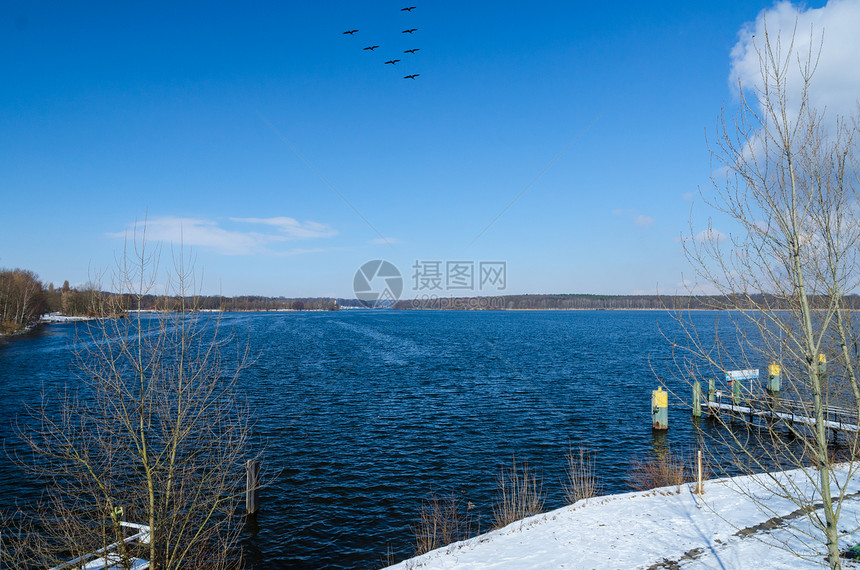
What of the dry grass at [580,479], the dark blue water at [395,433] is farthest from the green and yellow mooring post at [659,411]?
the dry grass at [580,479]

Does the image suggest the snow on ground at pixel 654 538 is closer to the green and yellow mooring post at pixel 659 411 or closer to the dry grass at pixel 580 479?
the dry grass at pixel 580 479

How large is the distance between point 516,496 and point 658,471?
610cm

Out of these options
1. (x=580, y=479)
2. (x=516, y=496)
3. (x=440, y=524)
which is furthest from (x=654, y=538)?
(x=580, y=479)

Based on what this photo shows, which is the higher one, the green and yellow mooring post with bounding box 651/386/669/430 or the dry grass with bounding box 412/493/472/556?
the green and yellow mooring post with bounding box 651/386/669/430

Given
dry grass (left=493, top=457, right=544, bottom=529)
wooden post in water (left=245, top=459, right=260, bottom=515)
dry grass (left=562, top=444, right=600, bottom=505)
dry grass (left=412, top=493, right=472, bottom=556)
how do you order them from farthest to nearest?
dry grass (left=562, top=444, right=600, bottom=505) < wooden post in water (left=245, top=459, right=260, bottom=515) < dry grass (left=493, top=457, right=544, bottom=529) < dry grass (left=412, top=493, right=472, bottom=556)

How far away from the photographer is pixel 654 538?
1199 centimetres

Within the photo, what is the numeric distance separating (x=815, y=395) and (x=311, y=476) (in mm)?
18419

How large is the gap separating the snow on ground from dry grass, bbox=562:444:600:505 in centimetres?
230

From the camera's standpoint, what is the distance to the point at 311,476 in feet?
65.2

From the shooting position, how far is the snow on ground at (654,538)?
10.7 meters

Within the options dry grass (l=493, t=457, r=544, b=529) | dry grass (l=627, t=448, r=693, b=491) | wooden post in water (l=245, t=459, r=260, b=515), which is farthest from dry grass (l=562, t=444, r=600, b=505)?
wooden post in water (l=245, t=459, r=260, b=515)

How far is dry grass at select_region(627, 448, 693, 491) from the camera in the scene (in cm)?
1768

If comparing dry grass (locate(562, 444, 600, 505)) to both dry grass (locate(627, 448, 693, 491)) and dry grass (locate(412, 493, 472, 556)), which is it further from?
dry grass (locate(412, 493, 472, 556))

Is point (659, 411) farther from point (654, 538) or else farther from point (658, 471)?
point (654, 538)
